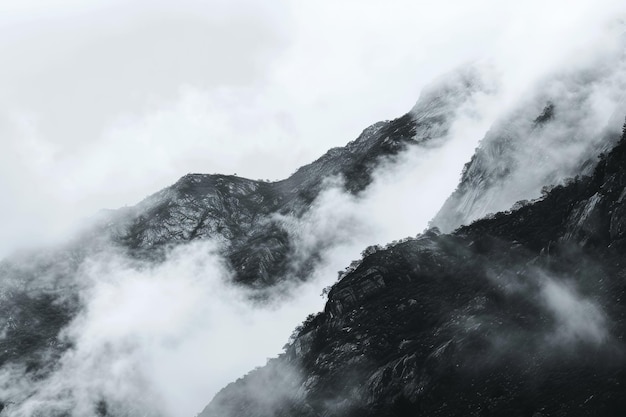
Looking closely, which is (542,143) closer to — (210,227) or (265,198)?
(210,227)

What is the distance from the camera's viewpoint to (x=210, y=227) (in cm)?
12225

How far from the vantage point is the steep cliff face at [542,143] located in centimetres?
5909

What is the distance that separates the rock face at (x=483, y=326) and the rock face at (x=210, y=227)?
146 ft

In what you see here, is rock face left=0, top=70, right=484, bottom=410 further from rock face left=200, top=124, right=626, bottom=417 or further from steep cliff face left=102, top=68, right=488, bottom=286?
rock face left=200, top=124, right=626, bottom=417

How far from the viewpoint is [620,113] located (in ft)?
184

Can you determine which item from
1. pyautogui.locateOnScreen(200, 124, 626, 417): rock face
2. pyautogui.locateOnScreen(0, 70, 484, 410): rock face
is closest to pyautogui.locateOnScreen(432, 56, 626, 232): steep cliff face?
pyautogui.locateOnScreen(200, 124, 626, 417): rock face

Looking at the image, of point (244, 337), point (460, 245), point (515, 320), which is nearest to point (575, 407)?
point (515, 320)

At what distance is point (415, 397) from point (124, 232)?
94564 millimetres

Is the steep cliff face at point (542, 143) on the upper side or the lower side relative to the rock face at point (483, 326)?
upper

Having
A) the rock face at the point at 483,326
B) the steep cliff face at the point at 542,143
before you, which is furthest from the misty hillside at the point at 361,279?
the steep cliff face at the point at 542,143

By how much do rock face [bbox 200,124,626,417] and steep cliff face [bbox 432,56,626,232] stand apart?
489 cm

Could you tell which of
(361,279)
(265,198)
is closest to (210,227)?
(265,198)

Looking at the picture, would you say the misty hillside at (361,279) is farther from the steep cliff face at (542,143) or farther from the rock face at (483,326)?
the steep cliff face at (542,143)

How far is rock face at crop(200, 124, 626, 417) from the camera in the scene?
136 ft
